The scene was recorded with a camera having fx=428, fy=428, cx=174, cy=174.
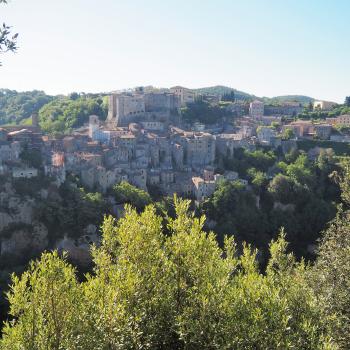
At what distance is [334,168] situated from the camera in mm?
57250

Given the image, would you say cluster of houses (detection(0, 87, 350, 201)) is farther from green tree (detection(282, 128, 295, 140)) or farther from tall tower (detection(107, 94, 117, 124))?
green tree (detection(282, 128, 295, 140))

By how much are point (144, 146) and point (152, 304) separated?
153 feet

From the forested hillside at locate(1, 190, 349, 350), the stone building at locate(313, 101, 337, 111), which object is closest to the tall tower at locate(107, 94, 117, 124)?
the stone building at locate(313, 101, 337, 111)

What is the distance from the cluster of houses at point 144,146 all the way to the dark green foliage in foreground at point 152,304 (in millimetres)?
34506

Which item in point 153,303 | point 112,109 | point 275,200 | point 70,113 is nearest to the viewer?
point 153,303

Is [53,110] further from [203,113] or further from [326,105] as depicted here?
[326,105]

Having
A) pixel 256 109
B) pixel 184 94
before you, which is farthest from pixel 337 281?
pixel 256 109

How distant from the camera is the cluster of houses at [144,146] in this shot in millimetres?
44312

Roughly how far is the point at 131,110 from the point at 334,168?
3104 cm

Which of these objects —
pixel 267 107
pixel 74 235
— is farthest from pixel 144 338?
pixel 267 107

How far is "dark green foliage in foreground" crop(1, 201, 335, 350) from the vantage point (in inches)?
273

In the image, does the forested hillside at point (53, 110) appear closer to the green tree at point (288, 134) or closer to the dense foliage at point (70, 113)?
the dense foliage at point (70, 113)

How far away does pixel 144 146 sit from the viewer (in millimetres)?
53719

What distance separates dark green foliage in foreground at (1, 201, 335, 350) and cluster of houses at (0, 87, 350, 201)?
3451cm
